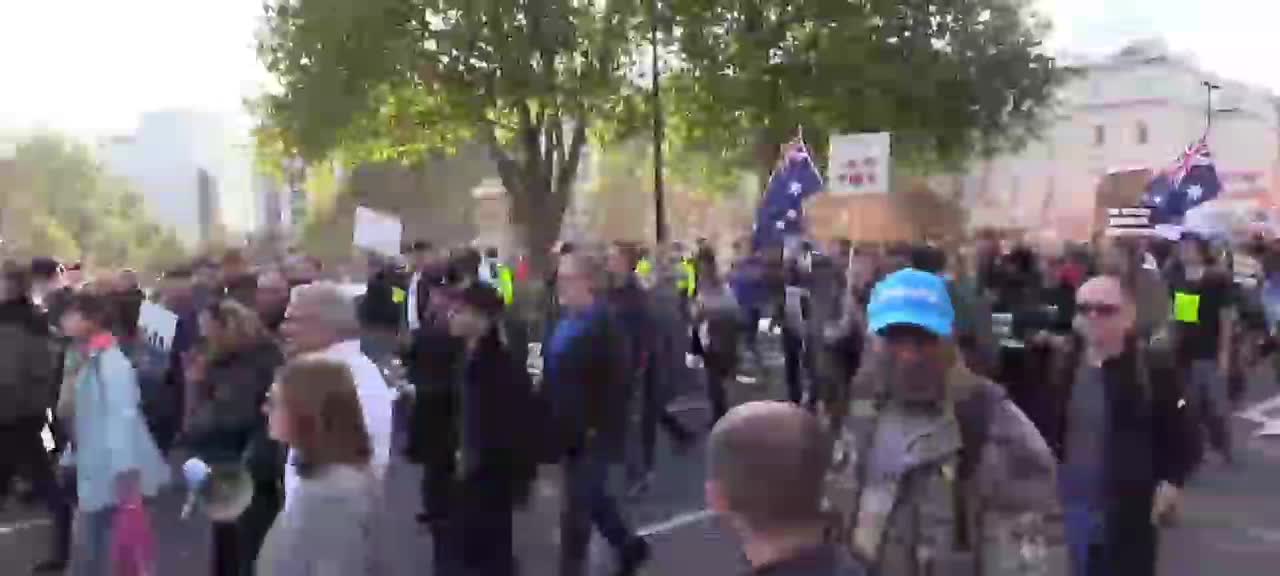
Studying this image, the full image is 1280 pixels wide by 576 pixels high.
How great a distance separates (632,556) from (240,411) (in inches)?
93.2

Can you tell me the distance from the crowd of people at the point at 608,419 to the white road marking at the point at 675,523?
1.21ft

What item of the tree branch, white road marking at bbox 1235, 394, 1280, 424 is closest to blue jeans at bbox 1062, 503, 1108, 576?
white road marking at bbox 1235, 394, 1280, 424

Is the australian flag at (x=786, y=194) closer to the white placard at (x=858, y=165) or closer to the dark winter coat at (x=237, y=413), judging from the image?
the white placard at (x=858, y=165)

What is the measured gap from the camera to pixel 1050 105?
3309cm

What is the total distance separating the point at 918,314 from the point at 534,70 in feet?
76.3

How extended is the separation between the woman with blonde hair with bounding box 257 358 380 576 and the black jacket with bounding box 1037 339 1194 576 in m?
2.30

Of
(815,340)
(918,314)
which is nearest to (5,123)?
(815,340)

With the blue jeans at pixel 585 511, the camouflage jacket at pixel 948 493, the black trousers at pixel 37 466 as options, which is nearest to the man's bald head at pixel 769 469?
the camouflage jacket at pixel 948 493

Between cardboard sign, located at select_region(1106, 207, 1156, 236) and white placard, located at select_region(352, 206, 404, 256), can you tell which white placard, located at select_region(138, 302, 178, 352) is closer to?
white placard, located at select_region(352, 206, 404, 256)

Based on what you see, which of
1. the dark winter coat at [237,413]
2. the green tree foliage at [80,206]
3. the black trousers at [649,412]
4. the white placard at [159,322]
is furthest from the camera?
the green tree foliage at [80,206]

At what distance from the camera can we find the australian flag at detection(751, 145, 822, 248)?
55.3ft

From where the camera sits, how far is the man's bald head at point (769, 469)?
8.52 feet

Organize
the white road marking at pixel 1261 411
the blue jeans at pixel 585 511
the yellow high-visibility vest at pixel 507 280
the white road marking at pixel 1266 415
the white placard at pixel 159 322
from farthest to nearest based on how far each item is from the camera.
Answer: the yellow high-visibility vest at pixel 507 280
the white road marking at pixel 1261 411
the white road marking at pixel 1266 415
the white placard at pixel 159 322
the blue jeans at pixel 585 511

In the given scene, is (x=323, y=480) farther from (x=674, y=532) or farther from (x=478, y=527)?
(x=674, y=532)
